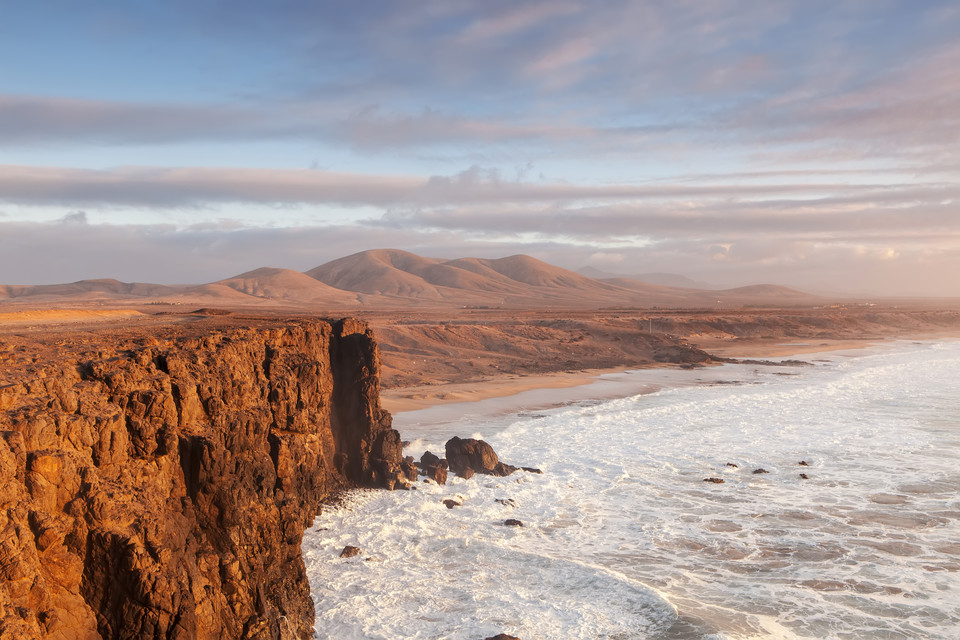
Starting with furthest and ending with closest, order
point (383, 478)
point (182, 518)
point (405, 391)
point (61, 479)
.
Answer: point (405, 391)
point (383, 478)
point (182, 518)
point (61, 479)

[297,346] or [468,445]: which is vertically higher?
[297,346]

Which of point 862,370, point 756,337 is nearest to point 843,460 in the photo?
point 862,370

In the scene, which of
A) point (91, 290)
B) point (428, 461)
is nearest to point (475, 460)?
point (428, 461)

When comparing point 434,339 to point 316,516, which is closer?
point 316,516

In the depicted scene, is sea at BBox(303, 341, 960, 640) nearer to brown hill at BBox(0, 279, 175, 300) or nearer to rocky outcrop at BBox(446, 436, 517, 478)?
rocky outcrop at BBox(446, 436, 517, 478)

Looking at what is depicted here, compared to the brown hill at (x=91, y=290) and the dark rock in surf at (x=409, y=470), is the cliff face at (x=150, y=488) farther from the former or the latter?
the brown hill at (x=91, y=290)

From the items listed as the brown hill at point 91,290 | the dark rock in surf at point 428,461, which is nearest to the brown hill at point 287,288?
the brown hill at point 91,290

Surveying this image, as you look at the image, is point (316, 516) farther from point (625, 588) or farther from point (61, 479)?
point (61, 479)
